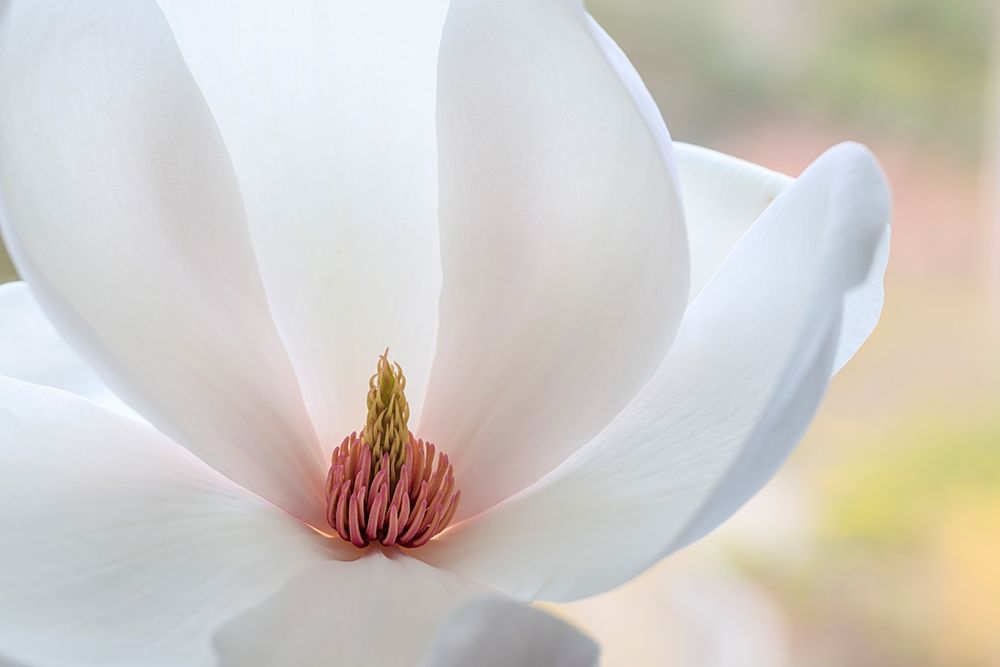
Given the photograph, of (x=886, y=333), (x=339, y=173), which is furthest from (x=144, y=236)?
(x=886, y=333)

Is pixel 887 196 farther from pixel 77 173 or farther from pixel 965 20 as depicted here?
pixel 965 20

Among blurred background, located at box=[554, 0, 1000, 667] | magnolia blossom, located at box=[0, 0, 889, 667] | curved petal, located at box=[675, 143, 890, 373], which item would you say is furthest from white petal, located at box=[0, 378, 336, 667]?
blurred background, located at box=[554, 0, 1000, 667]

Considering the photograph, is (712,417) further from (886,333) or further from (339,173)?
(886,333)

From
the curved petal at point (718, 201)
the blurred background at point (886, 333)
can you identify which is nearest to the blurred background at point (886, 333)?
the blurred background at point (886, 333)

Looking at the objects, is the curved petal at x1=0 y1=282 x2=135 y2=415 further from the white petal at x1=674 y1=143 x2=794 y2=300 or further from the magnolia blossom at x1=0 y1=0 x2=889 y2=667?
the white petal at x1=674 y1=143 x2=794 y2=300

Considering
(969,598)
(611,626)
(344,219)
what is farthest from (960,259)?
(344,219)
